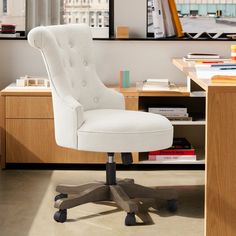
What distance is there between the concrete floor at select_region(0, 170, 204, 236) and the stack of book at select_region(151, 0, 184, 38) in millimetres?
1084

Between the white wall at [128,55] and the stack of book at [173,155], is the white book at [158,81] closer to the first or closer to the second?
the white wall at [128,55]

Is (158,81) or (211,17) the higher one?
(211,17)

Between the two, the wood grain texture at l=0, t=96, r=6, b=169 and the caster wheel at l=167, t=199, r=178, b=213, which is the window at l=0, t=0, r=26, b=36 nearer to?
the wood grain texture at l=0, t=96, r=6, b=169

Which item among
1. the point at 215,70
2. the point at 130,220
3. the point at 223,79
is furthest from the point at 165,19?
the point at 223,79

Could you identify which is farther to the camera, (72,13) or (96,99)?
(72,13)

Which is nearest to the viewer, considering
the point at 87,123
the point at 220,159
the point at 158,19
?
the point at 220,159

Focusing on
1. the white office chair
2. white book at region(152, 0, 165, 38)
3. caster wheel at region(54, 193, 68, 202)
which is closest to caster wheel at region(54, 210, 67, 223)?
A: the white office chair

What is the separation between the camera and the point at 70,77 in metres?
3.87

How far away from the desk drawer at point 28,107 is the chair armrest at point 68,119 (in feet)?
3.11

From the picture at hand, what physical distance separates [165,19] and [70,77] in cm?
138

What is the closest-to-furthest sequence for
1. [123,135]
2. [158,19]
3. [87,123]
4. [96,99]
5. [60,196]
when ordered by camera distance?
1. [123,135]
2. [87,123]
3. [60,196]
4. [96,99]
5. [158,19]

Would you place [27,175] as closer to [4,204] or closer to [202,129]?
[4,204]

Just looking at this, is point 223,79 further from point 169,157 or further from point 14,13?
point 14,13

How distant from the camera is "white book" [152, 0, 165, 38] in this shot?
4.91m
